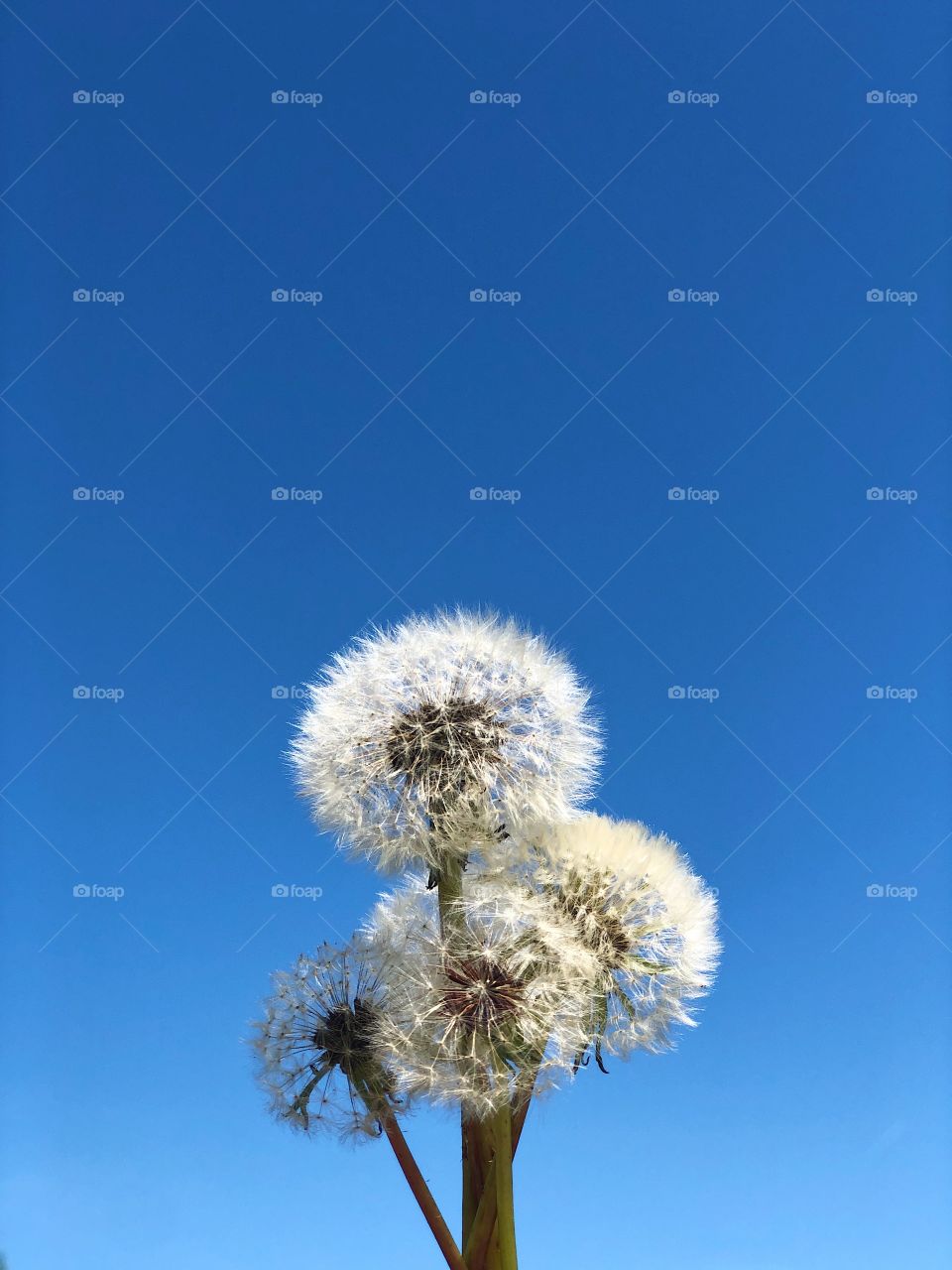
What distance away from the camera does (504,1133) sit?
11188 mm

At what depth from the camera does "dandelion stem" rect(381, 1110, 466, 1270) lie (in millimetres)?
11320

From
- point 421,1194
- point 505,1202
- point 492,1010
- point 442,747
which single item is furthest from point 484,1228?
point 442,747

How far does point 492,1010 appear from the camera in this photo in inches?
411

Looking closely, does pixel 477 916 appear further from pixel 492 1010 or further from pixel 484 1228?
pixel 484 1228

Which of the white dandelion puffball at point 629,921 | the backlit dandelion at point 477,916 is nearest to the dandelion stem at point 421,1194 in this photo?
the backlit dandelion at point 477,916

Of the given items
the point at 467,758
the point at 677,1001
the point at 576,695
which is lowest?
the point at 677,1001

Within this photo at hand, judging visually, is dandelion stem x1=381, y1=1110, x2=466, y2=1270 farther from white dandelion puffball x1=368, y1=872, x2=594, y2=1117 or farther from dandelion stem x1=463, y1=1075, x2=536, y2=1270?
white dandelion puffball x1=368, y1=872, x2=594, y2=1117

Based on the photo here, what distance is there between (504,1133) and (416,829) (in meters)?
2.73

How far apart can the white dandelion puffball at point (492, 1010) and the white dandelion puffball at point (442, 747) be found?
0.79 metres

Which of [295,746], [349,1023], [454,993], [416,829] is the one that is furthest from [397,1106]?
[295,746]

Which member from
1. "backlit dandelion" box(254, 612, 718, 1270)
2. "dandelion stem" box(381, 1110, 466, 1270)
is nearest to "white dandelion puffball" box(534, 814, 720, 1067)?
"backlit dandelion" box(254, 612, 718, 1270)

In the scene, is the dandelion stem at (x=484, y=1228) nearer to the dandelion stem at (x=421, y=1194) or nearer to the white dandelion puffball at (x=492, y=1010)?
the dandelion stem at (x=421, y=1194)

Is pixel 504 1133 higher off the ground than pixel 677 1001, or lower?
lower

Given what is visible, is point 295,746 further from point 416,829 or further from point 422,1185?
point 422,1185
